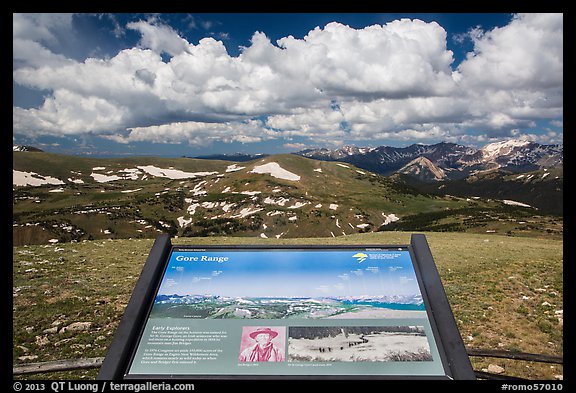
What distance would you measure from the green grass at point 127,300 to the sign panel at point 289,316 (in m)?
6.47

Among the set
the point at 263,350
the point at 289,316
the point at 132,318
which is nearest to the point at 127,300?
the point at 132,318

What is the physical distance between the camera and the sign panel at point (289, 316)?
715 cm

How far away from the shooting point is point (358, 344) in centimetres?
747

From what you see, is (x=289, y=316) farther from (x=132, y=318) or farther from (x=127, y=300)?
(x=127, y=300)

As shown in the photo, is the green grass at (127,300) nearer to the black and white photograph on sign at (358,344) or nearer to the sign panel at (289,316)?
the sign panel at (289,316)

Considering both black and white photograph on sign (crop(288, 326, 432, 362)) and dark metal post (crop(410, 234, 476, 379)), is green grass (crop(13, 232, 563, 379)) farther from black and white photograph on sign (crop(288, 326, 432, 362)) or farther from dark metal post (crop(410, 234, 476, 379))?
black and white photograph on sign (crop(288, 326, 432, 362))

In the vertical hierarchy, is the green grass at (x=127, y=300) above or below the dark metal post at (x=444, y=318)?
below

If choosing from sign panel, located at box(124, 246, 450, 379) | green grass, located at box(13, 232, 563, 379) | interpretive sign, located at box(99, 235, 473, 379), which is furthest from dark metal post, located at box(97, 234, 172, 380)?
green grass, located at box(13, 232, 563, 379)

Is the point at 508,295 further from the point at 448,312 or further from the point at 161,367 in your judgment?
the point at 161,367

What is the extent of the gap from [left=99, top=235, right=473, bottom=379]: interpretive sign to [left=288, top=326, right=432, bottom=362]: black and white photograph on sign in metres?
0.02

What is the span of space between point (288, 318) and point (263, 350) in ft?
2.89

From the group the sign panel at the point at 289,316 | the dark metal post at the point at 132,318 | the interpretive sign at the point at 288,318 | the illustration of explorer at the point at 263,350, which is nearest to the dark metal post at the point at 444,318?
the interpretive sign at the point at 288,318

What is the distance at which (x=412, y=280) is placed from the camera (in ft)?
29.0
